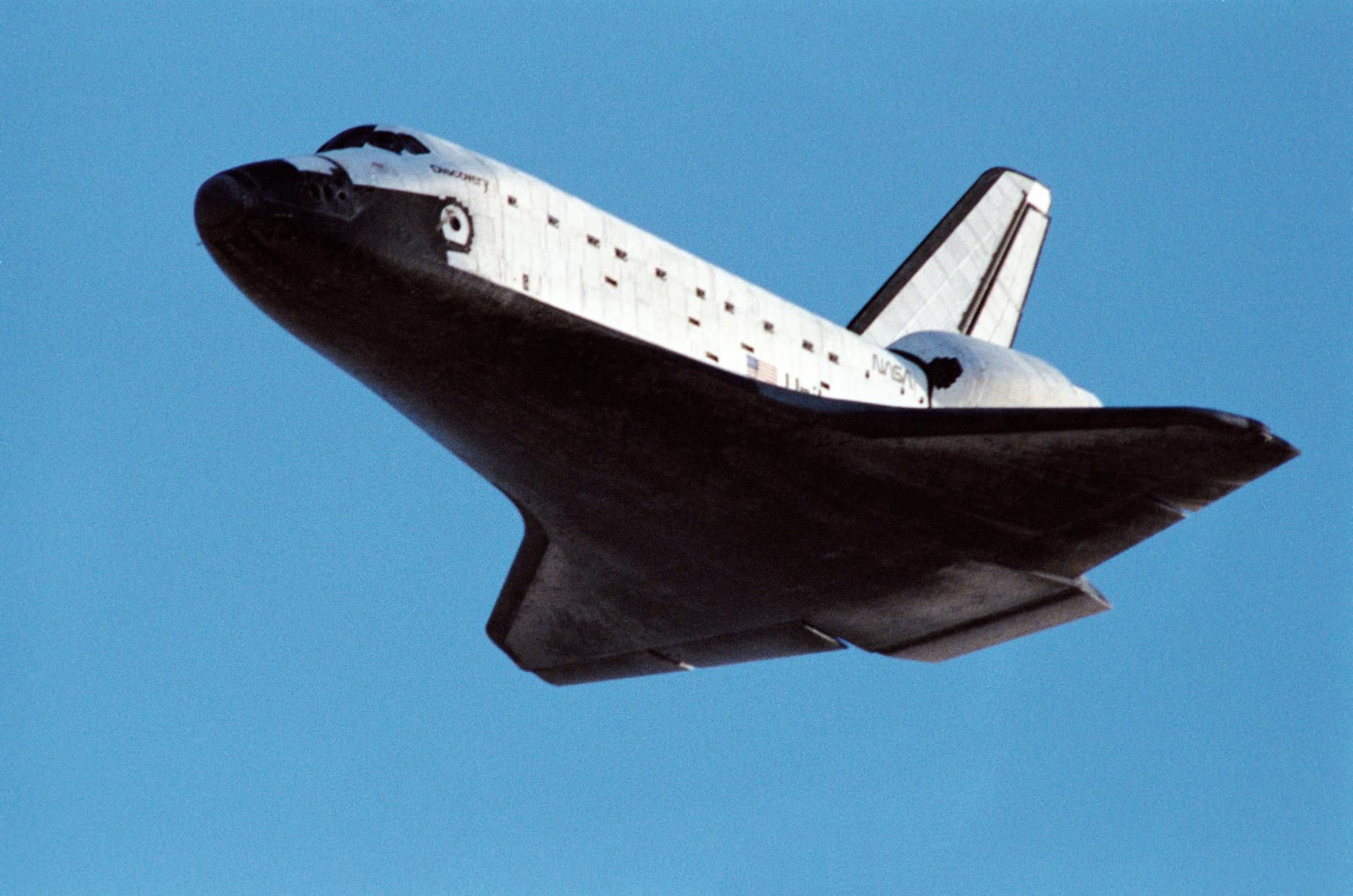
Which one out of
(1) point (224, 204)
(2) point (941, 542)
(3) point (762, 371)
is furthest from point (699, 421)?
(1) point (224, 204)

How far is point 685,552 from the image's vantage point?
15.8m

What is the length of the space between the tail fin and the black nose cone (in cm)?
864

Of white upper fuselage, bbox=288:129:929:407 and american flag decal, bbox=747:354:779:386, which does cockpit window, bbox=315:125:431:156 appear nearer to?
white upper fuselage, bbox=288:129:929:407

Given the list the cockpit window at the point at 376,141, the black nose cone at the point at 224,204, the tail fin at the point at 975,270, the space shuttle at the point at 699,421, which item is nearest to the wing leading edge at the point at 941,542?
the space shuttle at the point at 699,421

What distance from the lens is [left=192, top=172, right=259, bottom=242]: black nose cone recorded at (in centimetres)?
1220

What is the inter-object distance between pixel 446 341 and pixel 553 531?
11.9 feet

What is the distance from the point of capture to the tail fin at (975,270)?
19875mm

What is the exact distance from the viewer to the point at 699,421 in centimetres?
1382

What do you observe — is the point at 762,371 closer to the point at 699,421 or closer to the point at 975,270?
the point at 699,421

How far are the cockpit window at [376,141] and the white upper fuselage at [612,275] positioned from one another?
3.9 inches

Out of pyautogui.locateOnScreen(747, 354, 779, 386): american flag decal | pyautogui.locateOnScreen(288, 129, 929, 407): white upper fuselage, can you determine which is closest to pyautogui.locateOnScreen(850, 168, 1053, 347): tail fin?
pyautogui.locateOnScreen(288, 129, 929, 407): white upper fuselage

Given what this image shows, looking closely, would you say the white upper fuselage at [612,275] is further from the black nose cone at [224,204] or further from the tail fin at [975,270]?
the tail fin at [975,270]

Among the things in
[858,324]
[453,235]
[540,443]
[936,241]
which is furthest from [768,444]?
[936,241]

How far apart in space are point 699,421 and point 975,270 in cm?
843
